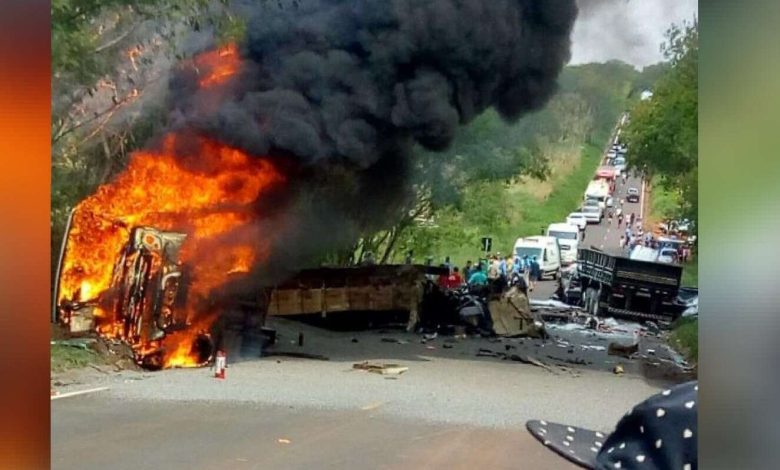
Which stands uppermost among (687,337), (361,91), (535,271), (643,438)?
(361,91)

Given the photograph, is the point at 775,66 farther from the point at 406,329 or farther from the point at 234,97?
the point at 234,97

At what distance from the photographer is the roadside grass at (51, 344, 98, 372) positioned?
11.1 ft

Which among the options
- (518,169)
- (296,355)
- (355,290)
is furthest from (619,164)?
(296,355)

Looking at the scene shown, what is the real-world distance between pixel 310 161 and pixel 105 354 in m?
1.16

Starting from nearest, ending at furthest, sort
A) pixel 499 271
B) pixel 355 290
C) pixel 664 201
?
pixel 664 201
pixel 499 271
pixel 355 290

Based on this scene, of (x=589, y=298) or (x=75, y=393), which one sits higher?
(x=589, y=298)

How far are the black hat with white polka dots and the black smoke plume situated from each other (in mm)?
1037

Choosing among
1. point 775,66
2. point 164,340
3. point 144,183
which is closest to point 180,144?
point 144,183

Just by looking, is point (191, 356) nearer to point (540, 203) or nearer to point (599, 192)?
point (540, 203)

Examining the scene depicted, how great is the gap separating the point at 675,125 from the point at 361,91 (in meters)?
1.16

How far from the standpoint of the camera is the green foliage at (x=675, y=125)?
2.99 m

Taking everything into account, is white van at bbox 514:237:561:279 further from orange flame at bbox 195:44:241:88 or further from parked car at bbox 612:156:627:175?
orange flame at bbox 195:44:241:88

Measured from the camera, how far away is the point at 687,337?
3051 mm

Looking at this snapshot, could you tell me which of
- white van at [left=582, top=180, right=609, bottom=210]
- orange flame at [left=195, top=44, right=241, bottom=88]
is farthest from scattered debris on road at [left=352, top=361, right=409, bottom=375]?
orange flame at [left=195, top=44, right=241, bottom=88]
